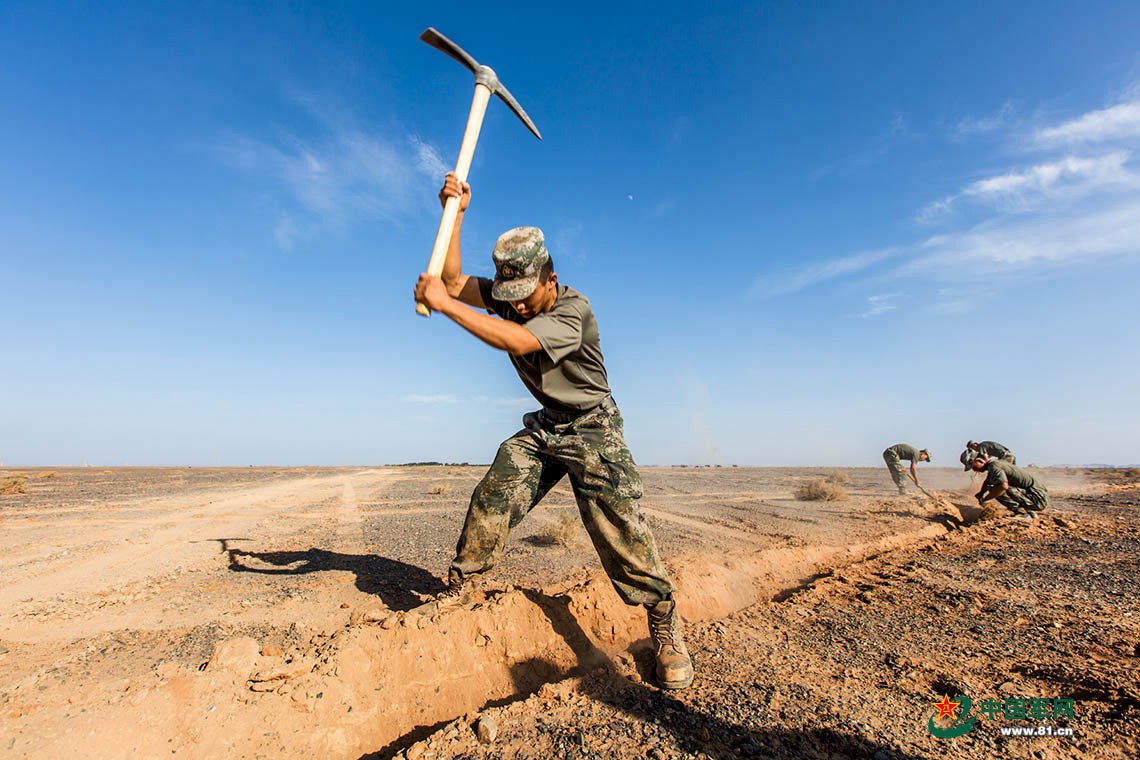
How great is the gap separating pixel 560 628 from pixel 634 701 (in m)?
1.06

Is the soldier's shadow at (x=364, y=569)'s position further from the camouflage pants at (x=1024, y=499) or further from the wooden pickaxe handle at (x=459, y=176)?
the camouflage pants at (x=1024, y=499)

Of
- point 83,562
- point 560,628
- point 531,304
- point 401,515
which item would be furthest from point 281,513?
point 531,304

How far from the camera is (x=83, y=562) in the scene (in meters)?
6.06

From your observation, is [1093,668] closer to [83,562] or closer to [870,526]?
[870,526]

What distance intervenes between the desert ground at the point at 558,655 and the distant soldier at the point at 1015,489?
94.7 inches

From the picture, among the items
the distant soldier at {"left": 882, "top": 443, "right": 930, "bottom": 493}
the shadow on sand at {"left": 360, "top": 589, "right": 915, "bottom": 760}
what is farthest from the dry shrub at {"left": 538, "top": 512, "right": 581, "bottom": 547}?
the distant soldier at {"left": 882, "top": 443, "right": 930, "bottom": 493}

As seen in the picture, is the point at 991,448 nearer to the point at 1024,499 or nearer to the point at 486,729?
the point at 1024,499

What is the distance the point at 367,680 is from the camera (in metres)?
2.78

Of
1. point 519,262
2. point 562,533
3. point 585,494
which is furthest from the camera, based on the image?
point 562,533

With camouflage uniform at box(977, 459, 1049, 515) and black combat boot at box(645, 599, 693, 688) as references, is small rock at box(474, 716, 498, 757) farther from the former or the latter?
camouflage uniform at box(977, 459, 1049, 515)

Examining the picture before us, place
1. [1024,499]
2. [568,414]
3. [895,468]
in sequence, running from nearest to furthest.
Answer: [568,414] < [1024,499] < [895,468]

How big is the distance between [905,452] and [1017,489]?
7223mm

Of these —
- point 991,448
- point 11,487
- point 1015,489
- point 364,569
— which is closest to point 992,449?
point 991,448

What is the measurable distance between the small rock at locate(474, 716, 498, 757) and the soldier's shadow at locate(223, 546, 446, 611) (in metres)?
2.08
